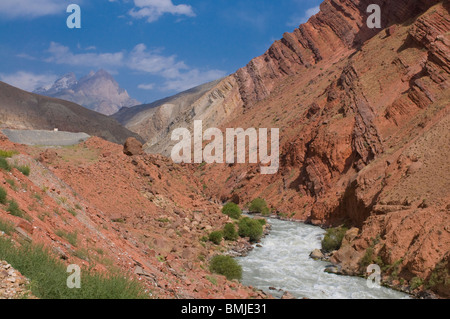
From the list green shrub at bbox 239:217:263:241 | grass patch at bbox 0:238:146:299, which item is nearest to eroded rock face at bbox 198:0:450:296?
green shrub at bbox 239:217:263:241

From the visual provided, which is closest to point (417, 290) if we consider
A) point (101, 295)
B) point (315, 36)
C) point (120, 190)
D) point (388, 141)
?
point (101, 295)

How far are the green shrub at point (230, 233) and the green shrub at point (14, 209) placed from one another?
53.8 ft

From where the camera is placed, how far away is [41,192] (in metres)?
10.9

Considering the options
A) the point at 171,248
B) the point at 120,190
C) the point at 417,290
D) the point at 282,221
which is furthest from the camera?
the point at 282,221

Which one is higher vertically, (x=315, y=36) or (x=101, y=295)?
(x=315, y=36)

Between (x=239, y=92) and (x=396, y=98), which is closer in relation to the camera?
(x=396, y=98)

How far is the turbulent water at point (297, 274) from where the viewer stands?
14.8m

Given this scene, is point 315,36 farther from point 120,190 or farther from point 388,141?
point 120,190

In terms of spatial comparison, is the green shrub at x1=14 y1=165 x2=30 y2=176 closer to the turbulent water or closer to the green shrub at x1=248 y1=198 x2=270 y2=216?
the turbulent water

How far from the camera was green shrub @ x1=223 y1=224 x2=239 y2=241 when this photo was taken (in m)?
24.1

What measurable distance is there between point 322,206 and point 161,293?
24.1 meters

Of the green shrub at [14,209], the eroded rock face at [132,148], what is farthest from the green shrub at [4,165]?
the eroded rock face at [132,148]

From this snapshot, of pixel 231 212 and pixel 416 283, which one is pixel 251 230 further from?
pixel 416 283

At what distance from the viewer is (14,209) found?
855 cm
